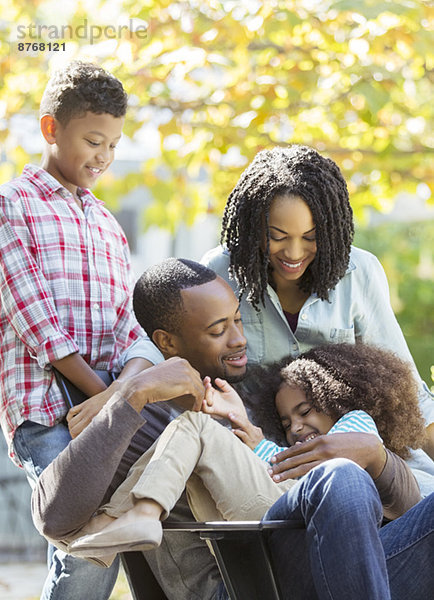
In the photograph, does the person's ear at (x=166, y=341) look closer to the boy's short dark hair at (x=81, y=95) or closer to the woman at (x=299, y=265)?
the woman at (x=299, y=265)

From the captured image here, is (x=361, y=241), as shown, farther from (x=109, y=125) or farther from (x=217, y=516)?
(x=217, y=516)

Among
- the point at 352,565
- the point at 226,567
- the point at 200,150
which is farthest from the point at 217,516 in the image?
the point at 200,150

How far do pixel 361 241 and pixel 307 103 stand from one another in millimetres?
4102

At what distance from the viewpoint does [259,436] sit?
2695 millimetres

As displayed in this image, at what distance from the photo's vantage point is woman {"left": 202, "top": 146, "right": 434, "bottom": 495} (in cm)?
296

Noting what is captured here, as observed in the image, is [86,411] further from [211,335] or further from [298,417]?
[298,417]

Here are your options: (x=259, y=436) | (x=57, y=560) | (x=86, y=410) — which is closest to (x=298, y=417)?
(x=259, y=436)

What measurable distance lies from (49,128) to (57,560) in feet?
4.52

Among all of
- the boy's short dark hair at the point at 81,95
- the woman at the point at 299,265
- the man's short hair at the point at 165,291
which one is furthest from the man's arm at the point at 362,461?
the boy's short dark hair at the point at 81,95

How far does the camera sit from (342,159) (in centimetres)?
568

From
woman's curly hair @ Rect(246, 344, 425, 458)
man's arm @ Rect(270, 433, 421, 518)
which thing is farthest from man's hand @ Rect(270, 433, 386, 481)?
woman's curly hair @ Rect(246, 344, 425, 458)

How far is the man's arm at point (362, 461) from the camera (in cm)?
245

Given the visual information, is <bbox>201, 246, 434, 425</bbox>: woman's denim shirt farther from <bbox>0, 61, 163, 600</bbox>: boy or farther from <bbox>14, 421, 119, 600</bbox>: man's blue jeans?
<bbox>14, 421, 119, 600</bbox>: man's blue jeans

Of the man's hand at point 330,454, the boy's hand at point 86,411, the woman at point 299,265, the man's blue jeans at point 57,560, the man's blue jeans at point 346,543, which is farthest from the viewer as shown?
the woman at point 299,265
